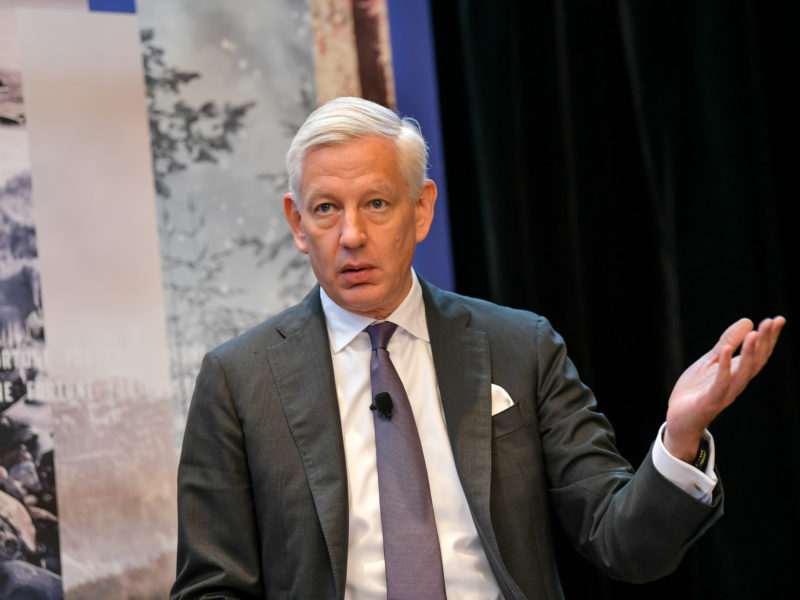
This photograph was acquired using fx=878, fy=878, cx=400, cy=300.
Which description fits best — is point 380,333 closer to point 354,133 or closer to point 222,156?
point 354,133

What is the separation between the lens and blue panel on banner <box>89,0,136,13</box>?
2422mm

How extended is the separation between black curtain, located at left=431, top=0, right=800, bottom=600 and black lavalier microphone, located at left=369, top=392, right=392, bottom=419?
0.95 meters

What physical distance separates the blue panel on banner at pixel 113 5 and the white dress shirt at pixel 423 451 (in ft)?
3.51


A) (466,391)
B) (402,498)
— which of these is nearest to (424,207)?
(466,391)

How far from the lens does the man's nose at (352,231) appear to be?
1851 millimetres

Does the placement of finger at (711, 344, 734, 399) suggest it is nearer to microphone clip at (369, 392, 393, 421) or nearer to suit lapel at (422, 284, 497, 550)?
suit lapel at (422, 284, 497, 550)

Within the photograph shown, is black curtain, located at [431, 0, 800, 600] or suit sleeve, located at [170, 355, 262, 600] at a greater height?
black curtain, located at [431, 0, 800, 600]

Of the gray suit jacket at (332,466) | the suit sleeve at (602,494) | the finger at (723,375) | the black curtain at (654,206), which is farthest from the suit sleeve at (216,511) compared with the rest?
the black curtain at (654,206)

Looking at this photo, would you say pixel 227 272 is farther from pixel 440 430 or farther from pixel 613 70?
pixel 613 70

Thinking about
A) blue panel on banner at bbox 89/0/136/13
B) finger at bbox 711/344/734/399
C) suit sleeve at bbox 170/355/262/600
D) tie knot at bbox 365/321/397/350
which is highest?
blue panel on banner at bbox 89/0/136/13

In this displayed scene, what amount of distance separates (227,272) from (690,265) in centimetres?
139

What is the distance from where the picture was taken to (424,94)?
2.88 meters

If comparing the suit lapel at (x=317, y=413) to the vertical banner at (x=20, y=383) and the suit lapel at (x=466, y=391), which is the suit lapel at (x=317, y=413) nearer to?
the suit lapel at (x=466, y=391)

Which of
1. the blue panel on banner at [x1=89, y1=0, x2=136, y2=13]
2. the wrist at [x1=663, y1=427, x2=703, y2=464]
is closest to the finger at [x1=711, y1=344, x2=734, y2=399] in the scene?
the wrist at [x1=663, y1=427, x2=703, y2=464]
